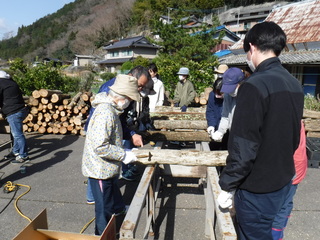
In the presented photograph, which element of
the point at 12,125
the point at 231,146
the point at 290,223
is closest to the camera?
the point at 231,146

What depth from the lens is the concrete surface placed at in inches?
124

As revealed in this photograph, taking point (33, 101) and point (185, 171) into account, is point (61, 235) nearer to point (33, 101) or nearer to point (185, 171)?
point (185, 171)

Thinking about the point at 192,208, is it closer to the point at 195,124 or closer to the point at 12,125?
the point at 195,124

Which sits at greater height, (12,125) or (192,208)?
(12,125)

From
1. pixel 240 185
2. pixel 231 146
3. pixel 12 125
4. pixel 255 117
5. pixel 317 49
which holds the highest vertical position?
pixel 317 49

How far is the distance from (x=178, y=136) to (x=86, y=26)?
66.7m

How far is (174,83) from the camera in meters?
11.0

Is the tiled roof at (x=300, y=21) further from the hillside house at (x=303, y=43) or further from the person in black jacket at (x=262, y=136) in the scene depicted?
the person in black jacket at (x=262, y=136)

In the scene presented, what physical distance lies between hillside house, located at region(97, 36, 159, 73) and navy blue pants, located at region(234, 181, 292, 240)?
36266 mm

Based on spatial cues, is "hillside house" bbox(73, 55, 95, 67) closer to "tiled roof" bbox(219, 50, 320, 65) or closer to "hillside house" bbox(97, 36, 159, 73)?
"hillside house" bbox(97, 36, 159, 73)

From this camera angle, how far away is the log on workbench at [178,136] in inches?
148

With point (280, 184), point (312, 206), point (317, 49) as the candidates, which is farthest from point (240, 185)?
point (317, 49)

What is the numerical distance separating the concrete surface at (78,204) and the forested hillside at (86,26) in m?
31.3

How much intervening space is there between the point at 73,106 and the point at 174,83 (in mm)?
4882
